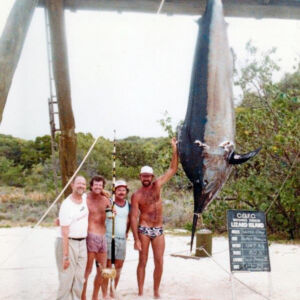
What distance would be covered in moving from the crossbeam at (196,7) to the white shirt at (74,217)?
4.98 feet

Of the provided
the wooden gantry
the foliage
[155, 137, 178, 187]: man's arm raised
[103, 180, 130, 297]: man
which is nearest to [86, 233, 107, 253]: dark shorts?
[103, 180, 130, 297]: man

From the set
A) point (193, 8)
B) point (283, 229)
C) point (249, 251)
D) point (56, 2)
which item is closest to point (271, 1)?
point (193, 8)

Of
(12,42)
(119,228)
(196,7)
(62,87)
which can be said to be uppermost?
(196,7)

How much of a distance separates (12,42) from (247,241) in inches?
97.7

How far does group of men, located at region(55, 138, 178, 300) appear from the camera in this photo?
3.30m

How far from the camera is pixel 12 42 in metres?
3.18

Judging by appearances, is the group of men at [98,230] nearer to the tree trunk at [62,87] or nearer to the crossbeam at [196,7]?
the tree trunk at [62,87]

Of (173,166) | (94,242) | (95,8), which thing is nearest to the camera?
(173,166)

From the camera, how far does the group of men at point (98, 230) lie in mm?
3299

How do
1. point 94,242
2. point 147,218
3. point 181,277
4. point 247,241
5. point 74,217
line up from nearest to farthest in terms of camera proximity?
point 74,217
point 94,242
point 147,218
point 247,241
point 181,277

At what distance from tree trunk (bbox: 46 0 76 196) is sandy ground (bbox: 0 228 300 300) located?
1123 millimetres

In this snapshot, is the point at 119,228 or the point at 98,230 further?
the point at 119,228

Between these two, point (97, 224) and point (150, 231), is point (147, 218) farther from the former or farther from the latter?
point (97, 224)

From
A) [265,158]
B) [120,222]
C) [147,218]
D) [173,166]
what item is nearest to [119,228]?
[120,222]
